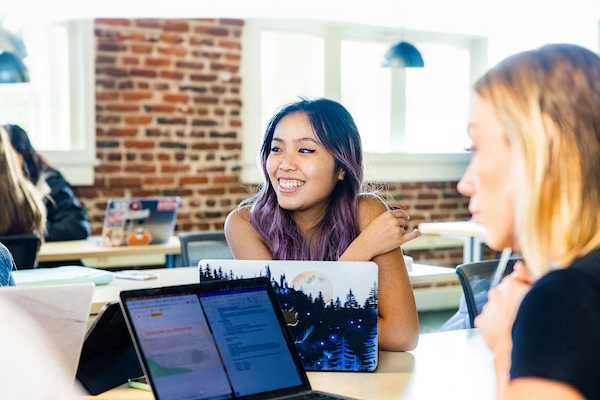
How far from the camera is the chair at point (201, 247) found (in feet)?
12.0

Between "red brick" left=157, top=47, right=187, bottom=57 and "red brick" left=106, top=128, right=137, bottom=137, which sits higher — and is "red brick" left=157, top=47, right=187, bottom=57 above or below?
above

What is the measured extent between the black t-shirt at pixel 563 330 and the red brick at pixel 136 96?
181 inches

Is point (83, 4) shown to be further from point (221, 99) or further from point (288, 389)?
point (288, 389)

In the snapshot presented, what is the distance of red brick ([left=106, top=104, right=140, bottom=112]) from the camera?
504 cm

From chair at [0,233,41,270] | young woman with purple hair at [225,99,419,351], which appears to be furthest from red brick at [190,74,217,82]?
young woman with purple hair at [225,99,419,351]

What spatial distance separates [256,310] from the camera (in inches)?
Result: 55.3

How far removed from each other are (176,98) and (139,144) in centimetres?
42

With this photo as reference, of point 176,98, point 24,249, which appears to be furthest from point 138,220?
point 176,98

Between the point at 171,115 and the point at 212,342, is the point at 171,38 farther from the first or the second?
the point at 212,342

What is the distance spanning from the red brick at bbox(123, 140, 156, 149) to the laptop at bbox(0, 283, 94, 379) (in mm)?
3979

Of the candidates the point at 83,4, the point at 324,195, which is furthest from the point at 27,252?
the point at 83,4

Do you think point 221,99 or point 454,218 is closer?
point 221,99

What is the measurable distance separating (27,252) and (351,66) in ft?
11.3

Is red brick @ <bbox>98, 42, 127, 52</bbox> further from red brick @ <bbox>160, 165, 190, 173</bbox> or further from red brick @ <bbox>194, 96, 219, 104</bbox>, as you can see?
red brick @ <bbox>160, 165, 190, 173</bbox>
